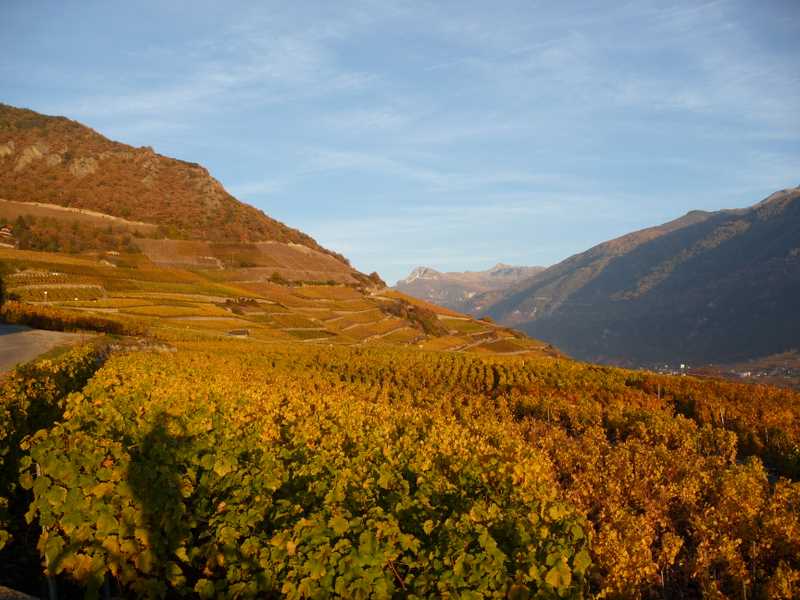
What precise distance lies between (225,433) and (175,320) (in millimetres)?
42028

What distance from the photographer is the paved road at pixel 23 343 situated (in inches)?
837

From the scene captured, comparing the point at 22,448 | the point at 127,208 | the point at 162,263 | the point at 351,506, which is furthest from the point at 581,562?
the point at 127,208

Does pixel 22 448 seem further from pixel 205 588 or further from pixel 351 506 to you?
pixel 351 506

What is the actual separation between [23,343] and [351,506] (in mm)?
26745

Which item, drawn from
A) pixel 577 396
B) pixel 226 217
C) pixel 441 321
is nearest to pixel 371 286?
pixel 441 321

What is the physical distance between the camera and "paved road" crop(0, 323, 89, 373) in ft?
69.8

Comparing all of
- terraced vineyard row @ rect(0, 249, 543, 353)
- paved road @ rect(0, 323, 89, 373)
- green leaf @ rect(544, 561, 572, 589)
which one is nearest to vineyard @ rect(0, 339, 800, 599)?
green leaf @ rect(544, 561, 572, 589)

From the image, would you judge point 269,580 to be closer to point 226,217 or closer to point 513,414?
point 513,414

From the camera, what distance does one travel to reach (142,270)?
70938 mm

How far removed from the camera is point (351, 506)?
20.7ft

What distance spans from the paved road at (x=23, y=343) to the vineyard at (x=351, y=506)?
9560 mm

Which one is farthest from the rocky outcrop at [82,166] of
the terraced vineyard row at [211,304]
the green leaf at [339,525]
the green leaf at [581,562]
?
the green leaf at [581,562]

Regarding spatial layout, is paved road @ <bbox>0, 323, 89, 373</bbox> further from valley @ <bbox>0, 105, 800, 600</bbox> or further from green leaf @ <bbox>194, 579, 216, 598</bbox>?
green leaf @ <bbox>194, 579, 216, 598</bbox>

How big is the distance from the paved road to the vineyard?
31.4ft
